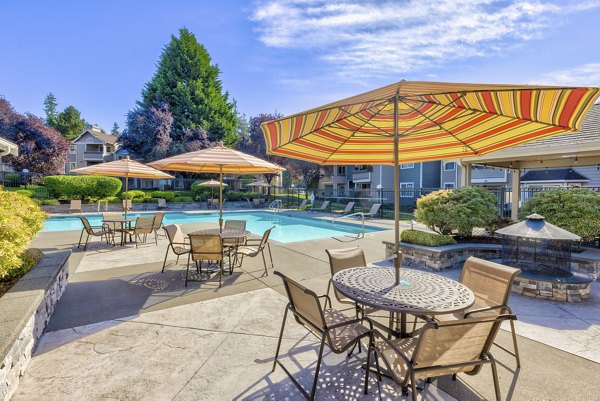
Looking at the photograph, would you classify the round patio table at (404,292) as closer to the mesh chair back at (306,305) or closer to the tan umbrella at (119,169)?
the mesh chair back at (306,305)

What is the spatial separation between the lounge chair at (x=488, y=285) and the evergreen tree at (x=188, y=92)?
31.1m

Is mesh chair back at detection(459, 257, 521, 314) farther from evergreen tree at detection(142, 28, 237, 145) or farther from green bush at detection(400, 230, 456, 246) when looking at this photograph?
evergreen tree at detection(142, 28, 237, 145)

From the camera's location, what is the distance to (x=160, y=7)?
9.04 m

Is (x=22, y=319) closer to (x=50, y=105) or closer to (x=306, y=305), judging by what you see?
(x=306, y=305)

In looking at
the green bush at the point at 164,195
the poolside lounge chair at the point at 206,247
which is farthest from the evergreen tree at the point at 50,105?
the poolside lounge chair at the point at 206,247

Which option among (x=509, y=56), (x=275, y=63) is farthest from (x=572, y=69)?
(x=275, y=63)

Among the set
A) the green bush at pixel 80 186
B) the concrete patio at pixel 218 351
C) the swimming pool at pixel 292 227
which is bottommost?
the swimming pool at pixel 292 227

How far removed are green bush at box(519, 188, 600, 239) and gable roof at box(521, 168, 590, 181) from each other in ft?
51.4

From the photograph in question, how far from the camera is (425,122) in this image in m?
3.41

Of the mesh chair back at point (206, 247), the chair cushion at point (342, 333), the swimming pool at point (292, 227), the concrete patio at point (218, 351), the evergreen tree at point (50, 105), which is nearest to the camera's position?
the chair cushion at point (342, 333)

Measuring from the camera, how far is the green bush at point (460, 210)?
6.54m

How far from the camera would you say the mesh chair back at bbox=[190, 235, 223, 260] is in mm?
4871

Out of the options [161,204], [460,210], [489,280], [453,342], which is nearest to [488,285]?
[489,280]

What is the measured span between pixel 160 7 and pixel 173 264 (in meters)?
8.08
